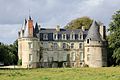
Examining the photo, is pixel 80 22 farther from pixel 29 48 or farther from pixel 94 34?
pixel 29 48

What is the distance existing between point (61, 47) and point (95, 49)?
8418 millimetres

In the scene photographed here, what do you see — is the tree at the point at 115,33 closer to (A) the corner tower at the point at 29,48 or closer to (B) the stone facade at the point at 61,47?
(B) the stone facade at the point at 61,47

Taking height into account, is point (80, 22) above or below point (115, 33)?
above

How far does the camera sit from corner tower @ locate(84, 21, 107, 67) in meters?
92.4

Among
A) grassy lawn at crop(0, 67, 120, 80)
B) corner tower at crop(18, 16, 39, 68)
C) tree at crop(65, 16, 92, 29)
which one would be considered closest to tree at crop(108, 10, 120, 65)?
grassy lawn at crop(0, 67, 120, 80)

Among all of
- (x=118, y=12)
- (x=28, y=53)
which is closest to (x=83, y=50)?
(x=28, y=53)

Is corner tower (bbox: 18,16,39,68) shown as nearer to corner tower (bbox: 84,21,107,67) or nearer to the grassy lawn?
corner tower (bbox: 84,21,107,67)

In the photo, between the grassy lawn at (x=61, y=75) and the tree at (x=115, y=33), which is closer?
the grassy lawn at (x=61, y=75)

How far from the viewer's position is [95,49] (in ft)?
305

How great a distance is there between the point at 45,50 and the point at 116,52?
28885 mm

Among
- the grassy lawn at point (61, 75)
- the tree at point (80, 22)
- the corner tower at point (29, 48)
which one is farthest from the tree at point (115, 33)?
the tree at point (80, 22)

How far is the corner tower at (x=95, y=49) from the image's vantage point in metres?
92.4

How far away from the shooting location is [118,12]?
72.8 metres

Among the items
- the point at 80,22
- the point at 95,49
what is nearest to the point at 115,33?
the point at 95,49
